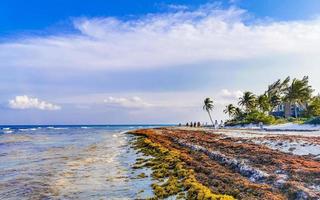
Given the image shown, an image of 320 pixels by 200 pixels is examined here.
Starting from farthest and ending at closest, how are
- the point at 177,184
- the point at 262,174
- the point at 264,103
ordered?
the point at 264,103 < the point at 177,184 < the point at 262,174

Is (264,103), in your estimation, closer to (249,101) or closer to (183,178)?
(249,101)

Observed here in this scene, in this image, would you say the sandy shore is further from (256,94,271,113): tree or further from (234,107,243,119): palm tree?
(234,107,243,119): palm tree

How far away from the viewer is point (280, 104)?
332 feet

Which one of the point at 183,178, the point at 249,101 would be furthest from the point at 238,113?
the point at 183,178

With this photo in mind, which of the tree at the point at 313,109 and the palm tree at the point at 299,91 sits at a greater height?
the palm tree at the point at 299,91

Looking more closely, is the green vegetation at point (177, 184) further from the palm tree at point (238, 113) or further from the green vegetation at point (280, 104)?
the palm tree at point (238, 113)

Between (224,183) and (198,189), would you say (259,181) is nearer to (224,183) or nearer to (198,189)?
(224,183)

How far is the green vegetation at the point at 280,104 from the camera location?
77812 mm

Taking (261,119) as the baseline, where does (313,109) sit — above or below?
above

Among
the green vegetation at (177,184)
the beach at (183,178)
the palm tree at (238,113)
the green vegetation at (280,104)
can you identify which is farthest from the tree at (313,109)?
the green vegetation at (177,184)

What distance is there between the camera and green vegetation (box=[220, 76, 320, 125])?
3063 inches

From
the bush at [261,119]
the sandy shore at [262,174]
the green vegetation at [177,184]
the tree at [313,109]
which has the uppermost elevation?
the tree at [313,109]

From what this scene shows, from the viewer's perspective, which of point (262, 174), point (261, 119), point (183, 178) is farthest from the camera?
point (261, 119)

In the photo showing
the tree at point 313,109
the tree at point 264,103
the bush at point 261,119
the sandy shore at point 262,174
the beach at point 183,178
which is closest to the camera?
the sandy shore at point 262,174
